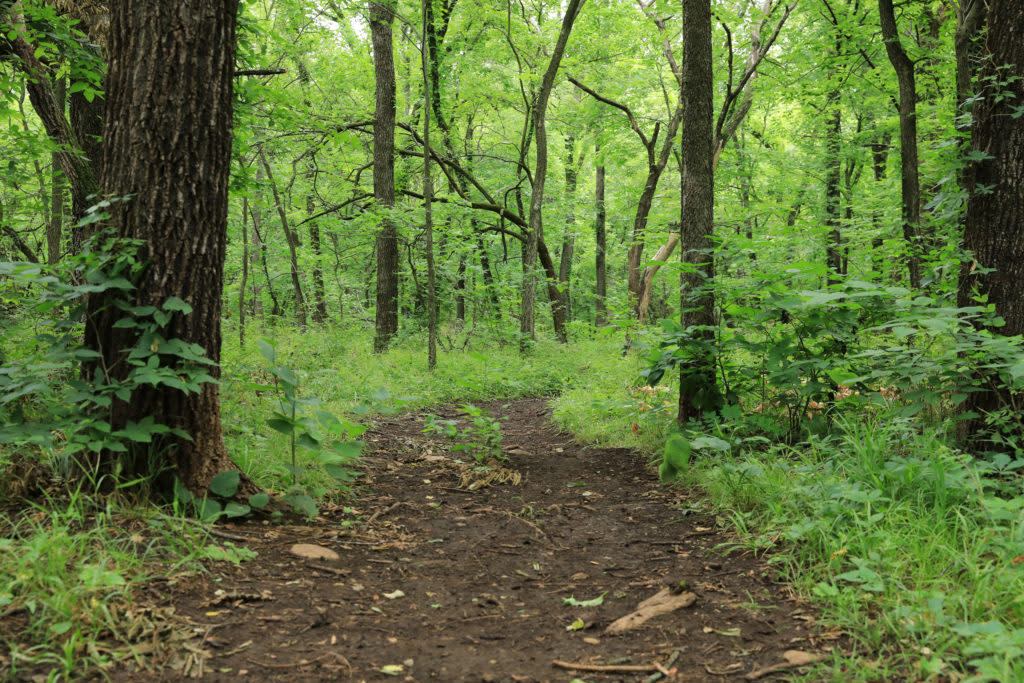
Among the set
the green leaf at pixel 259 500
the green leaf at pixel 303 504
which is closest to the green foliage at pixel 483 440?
the green leaf at pixel 303 504

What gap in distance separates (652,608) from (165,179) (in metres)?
3.11

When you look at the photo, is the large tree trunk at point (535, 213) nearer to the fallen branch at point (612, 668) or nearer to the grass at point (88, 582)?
the grass at point (88, 582)

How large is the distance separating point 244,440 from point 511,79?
13.1 meters

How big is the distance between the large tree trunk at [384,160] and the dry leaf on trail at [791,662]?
9.47 meters

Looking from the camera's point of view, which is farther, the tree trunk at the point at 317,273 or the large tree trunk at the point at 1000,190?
the tree trunk at the point at 317,273

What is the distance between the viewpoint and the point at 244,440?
145 inches

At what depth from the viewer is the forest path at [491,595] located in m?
2.03

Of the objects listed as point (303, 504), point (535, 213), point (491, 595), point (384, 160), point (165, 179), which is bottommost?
point (491, 595)

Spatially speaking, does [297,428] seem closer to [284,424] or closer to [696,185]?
[284,424]

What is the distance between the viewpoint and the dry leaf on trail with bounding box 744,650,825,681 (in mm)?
1947

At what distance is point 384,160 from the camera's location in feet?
35.6

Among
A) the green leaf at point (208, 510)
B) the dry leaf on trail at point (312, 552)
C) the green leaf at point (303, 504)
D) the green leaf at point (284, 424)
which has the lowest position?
the dry leaf on trail at point (312, 552)

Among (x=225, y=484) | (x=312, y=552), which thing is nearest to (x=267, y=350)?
(x=225, y=484)

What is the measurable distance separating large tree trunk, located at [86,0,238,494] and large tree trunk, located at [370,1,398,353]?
24.3 feet
